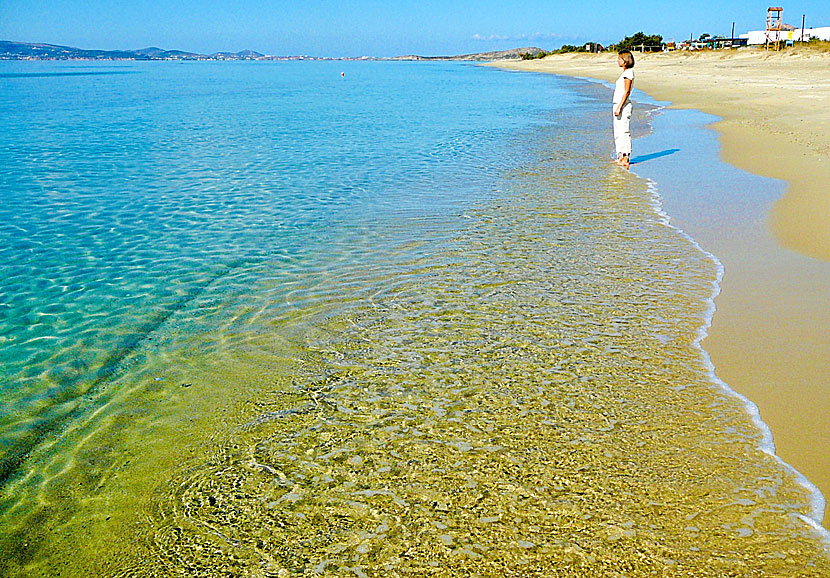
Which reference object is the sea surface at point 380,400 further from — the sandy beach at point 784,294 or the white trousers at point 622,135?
the white trousers at point 622,135

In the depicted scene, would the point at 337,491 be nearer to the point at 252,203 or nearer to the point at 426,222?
the point at 426,222

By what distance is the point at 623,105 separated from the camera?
1231cm

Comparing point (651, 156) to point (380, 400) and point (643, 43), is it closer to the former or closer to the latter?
point (380, 400)

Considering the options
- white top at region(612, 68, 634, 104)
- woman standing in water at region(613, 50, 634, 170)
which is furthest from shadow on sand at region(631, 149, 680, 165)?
white top at region(612, 68, 634, 104)

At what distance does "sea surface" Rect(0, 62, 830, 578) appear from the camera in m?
3.13

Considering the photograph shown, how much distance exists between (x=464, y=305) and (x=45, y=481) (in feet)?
12.2

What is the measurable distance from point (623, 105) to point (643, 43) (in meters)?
92.4

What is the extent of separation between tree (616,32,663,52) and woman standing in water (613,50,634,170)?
85.5 m

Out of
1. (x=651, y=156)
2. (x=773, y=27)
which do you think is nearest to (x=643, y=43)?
(x=773, y=27)

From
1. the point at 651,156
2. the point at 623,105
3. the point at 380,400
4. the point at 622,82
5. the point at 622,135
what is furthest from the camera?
the point at 651,156

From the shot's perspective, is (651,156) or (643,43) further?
(643,43)

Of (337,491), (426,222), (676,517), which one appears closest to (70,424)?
(337,491)

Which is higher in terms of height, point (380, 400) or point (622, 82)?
point (622, 82)

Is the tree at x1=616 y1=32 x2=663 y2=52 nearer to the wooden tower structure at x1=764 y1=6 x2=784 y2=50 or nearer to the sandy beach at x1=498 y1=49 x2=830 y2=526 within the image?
the wooden tower structure at x1=764 y1=6 x2=784 y2=50
